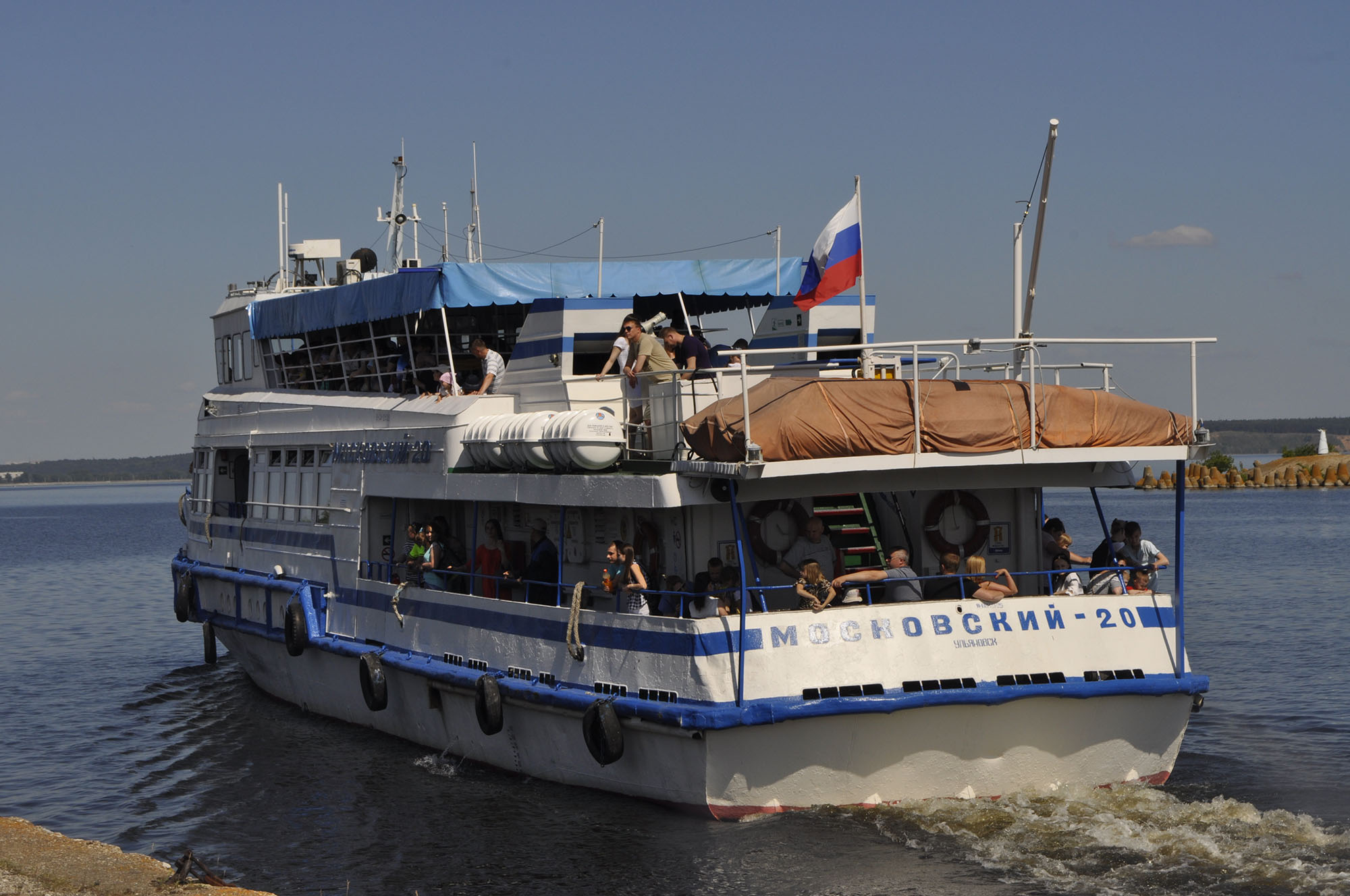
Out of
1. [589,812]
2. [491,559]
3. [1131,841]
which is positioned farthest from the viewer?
[491,559]

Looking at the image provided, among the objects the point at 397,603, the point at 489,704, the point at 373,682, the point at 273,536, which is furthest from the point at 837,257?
the point at 273,536

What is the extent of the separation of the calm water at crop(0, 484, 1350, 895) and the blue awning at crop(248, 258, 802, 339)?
5.25 meters

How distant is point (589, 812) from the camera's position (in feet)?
42.7

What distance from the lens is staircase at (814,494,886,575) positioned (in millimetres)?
13375

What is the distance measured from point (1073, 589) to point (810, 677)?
2794 millimetres

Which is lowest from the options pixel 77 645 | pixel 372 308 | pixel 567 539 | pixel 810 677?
pixel 77 645

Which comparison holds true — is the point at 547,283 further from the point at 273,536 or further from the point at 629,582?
the point at 273,536

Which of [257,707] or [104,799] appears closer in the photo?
[104,799]

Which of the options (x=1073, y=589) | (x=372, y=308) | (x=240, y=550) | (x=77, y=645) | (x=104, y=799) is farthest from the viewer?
(x=77, y=645)

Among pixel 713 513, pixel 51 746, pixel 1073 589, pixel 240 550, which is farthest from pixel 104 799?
pixel 1073 589

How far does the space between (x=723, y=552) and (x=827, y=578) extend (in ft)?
3.30

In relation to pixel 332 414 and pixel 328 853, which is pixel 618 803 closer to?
pixel 328 853

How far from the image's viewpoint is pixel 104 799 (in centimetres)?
1561

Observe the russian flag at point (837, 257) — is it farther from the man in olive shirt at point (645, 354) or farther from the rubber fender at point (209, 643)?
the rubber fender at point (209, 643)
